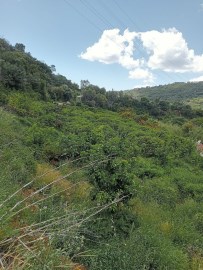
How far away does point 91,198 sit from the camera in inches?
306

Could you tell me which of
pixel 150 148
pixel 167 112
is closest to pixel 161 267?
pixel 150 148

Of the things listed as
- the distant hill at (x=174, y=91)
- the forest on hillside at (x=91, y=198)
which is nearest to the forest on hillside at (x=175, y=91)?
the distant hill at (x=174, y=91)

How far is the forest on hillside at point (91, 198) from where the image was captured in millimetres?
3549

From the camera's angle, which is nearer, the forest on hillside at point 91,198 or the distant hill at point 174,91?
the forest on hillside at point 91,198

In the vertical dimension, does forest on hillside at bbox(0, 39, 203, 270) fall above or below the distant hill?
above

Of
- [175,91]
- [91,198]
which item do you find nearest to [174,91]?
[175,91]

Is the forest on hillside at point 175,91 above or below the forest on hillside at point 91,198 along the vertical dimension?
below

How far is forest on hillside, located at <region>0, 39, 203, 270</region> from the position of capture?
11.6ft

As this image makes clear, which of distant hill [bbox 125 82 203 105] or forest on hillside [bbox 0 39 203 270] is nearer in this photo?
forest on hillside [bbox 0 39 203 270]

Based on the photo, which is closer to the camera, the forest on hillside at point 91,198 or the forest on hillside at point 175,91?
the forest on hillside at point 91,198

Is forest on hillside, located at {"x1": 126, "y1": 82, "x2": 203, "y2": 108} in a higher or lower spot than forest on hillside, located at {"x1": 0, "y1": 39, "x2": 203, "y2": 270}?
lower

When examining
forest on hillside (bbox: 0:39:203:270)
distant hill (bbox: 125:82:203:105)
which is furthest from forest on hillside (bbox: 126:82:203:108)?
forest on hillside (bbox: 0:39:203:270)

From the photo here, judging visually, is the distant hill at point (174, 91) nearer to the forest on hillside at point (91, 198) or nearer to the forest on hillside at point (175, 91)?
the forest on hillside at point (175, 91)

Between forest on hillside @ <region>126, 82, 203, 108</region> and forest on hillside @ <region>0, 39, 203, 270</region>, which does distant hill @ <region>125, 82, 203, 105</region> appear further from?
→ forest on hillside @ <region>0, 39, 203, 270</region>
